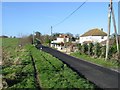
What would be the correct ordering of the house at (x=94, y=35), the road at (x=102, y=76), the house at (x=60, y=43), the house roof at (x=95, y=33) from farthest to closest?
the house roof at (x=95, y=33) → the house at (x=94, y=35) → the house at (x=60, y=43) → the road at (x=102, y=76)

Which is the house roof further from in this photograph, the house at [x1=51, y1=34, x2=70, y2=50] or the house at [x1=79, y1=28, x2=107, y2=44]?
the house at [x1=51, y1=34, x2=70, y2=50]

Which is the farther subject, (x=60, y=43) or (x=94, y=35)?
(x=60, y=43)

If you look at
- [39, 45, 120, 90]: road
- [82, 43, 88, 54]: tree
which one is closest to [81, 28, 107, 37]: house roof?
[82, 43, 88, 54]: tree

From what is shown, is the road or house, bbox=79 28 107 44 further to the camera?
house, bbox=79 28 107 44

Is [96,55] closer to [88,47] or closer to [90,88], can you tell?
[88,47]

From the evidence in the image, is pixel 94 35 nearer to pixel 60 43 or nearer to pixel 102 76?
pixel 60 43

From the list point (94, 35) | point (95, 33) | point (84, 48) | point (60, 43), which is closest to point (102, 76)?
point (84, 48)

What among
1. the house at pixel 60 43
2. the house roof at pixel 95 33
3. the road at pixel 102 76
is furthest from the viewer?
the house roof at pixel 95 33

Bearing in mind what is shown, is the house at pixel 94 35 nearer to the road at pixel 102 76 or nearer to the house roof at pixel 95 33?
the house roof at pixel 95 33

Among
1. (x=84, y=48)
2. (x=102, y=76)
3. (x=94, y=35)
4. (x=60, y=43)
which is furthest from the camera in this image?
(x=60, y=43)

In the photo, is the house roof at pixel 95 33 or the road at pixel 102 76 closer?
the road at pixel 102 76

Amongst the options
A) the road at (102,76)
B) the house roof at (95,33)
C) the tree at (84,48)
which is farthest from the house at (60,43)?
the road at (102,76)

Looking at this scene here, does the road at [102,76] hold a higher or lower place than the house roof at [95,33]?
lower

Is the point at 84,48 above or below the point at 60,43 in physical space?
below
